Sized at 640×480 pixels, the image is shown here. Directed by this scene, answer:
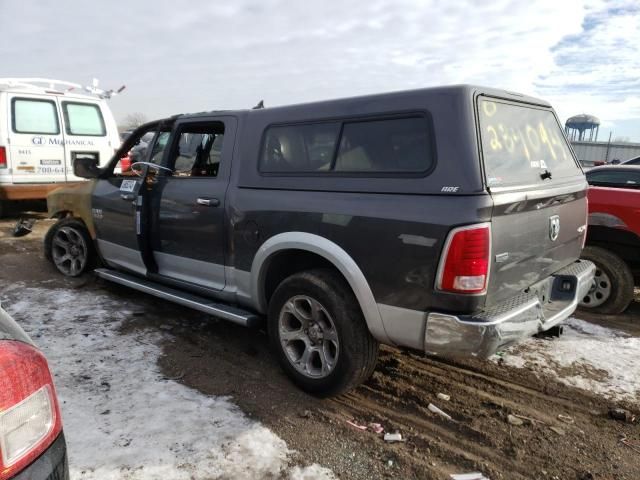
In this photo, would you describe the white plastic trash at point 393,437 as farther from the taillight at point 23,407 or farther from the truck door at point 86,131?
the truck door at point 86,131

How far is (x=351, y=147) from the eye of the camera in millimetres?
3072

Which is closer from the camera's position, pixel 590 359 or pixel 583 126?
pixel 590 359

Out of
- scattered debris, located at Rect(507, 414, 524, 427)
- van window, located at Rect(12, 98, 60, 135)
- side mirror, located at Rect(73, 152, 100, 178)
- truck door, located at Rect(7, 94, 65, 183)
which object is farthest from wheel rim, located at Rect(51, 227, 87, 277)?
scattered debris, located at Rect(507, 414, 524, 427)

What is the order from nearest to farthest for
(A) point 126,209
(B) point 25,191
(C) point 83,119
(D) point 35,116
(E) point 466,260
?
(E) point 466,260
(A) point 126,209
(B) point 25,191
(D) point 35,116
(C) point 83,119

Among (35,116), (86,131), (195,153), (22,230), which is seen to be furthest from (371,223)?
(86,131)

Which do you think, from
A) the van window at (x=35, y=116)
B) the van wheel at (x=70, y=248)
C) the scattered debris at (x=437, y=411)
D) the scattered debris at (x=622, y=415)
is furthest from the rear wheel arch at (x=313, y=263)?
the van window at (x=35, y=116)

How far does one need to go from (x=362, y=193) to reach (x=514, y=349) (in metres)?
2.18

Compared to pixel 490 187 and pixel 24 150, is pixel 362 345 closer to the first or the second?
pixel 490 187

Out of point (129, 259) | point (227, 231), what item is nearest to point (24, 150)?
point (129, 259)

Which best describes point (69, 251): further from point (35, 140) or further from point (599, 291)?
point (599, 291)

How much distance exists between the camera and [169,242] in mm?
4254

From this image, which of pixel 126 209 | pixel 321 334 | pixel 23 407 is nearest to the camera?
pixel 23 407

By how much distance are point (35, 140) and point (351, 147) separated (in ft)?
24.0

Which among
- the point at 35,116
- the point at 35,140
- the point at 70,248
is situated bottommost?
the point at 70,248
